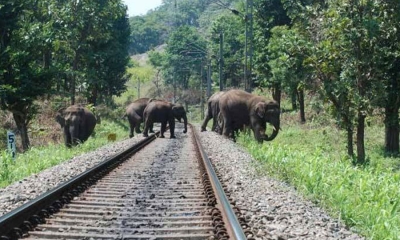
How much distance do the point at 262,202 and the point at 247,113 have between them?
15731 mm

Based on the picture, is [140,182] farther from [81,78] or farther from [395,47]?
[81,78]

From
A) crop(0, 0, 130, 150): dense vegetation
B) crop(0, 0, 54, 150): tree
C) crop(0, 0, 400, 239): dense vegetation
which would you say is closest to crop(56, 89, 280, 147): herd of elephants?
crop(0, 0, 400, 239): dense vegetation

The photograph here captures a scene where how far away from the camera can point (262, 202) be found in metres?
7.68

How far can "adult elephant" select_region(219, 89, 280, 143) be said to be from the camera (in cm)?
2080

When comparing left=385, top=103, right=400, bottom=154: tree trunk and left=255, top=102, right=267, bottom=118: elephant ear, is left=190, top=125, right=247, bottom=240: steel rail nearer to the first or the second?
left=255, top=102, right=267, bottom=118: elephant ear

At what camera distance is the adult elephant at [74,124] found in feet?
66.3

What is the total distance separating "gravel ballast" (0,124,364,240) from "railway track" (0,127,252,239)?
285mm

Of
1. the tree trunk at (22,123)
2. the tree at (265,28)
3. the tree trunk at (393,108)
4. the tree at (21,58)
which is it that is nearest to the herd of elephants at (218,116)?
the tree at (21,58)

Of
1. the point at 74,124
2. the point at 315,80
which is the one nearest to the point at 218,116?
the point at 315,80

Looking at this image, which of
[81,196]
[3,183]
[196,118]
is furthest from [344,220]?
[196,118]

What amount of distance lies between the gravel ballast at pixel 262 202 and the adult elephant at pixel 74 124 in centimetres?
749

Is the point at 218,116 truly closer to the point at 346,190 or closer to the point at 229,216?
the point at 346,190

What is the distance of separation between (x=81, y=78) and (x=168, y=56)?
6400 centimetres

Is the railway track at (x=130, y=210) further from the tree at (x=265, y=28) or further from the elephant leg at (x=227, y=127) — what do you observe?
the tree at (x=265, y=28)
